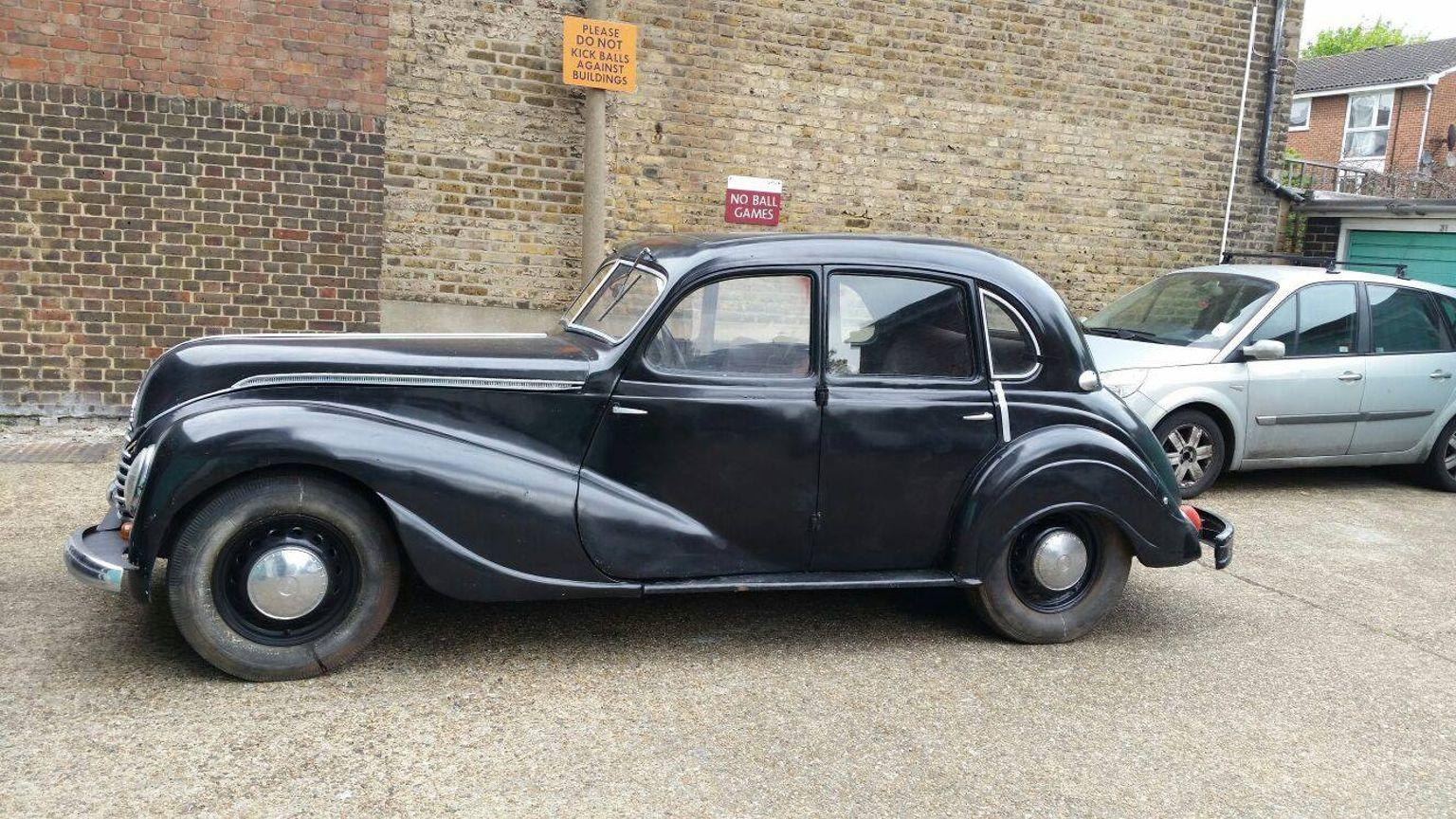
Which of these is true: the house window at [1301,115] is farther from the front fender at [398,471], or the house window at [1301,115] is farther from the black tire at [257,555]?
the black tire at [257,555]

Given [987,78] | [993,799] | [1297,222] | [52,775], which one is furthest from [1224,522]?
[1297,222]

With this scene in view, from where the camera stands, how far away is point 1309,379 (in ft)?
26.2

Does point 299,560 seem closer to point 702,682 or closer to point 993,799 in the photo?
point 702,682

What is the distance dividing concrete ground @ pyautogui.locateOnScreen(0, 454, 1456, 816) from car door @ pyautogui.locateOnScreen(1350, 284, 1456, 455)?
3028 millimetres

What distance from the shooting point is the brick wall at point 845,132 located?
948 cm

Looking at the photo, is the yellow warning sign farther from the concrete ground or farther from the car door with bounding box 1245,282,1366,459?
the concrete ground

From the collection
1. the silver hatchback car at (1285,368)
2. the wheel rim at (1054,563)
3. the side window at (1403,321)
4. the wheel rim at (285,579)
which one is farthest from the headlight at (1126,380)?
the wheel rim at (285,579)

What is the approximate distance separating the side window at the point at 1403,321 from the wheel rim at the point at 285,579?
7413 millimetres

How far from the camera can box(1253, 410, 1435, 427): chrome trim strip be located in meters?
7.91

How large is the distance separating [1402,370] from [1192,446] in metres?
1.91

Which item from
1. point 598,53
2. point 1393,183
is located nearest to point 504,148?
point 598,53

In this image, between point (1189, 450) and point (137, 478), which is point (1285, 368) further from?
point (137, 478)

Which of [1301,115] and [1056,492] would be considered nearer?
[1056,492]

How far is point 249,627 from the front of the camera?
405 centimetres
